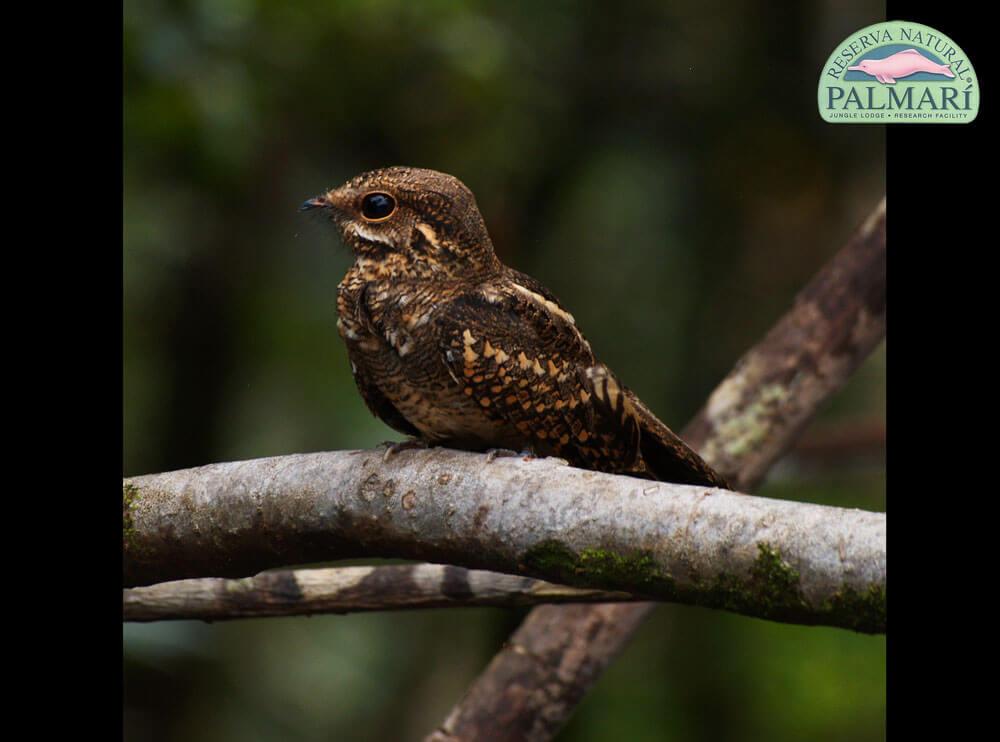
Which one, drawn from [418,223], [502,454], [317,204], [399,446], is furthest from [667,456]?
[317,204]

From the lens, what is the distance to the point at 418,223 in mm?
2348

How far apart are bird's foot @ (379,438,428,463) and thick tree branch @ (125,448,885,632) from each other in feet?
0.08

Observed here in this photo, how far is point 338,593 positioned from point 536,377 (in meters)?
0.69

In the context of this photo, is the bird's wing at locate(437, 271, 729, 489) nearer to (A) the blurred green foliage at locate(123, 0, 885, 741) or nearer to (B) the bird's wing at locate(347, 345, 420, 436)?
(B) the bird's wing at locate(347, 345, 420, 436)

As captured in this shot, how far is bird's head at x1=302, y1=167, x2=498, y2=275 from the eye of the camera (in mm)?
2336

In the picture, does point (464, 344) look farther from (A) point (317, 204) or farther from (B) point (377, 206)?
(A) point (317, 204)

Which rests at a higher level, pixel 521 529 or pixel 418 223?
pixel 418 223

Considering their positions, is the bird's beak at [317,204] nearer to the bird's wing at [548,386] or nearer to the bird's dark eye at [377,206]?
the bird's dark eye at [377,206]

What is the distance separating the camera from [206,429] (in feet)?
13.3

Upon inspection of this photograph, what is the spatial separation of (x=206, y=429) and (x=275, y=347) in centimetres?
38
